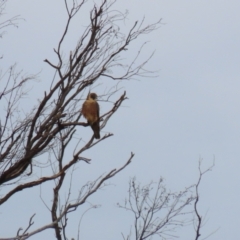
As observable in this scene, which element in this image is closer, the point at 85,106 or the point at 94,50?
the point at 94,50

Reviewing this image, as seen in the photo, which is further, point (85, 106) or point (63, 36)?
point (85, 106)

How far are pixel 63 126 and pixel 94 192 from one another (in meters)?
0.68

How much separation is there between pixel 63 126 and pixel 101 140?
0.45 meters

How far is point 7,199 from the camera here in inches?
217

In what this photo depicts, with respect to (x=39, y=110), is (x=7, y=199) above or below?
below

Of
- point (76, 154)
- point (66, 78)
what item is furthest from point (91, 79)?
point (76, 154)

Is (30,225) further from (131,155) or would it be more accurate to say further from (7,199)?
(131,155)

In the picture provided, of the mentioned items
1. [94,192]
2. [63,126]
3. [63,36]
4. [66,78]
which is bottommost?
[94,192]

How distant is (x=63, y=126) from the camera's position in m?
5.96

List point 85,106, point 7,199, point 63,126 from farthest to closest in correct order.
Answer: point 85,106 → point 63,126 → point 7,199

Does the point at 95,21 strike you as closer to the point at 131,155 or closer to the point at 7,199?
the point at 131,155

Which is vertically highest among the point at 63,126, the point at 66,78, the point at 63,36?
the point at 63,36

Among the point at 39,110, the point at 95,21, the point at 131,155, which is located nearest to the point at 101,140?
the point at 131,155

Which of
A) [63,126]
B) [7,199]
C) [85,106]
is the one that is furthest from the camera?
[85,106]
